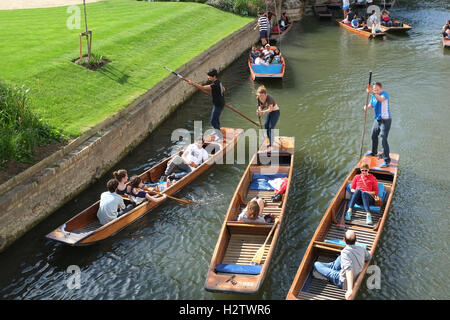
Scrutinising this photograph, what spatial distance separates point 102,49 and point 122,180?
8104 mm

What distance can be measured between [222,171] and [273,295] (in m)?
4.69

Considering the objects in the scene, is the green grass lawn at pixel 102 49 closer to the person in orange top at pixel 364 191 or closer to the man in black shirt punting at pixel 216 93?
the man in black shirt punting at pixel 216 93

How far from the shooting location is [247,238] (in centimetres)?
955

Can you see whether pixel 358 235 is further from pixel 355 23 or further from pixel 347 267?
pixel 355 23

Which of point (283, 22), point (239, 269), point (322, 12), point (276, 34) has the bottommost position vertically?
point (239, 269)

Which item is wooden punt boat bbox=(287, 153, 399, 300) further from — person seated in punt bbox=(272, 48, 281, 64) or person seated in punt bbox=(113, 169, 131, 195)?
person seated in punt bbox=(272, 48, 281, 64)

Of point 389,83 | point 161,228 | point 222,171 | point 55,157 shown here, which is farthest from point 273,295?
point 389,83

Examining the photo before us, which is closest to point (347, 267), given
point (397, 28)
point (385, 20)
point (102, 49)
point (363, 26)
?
point (102, 49)

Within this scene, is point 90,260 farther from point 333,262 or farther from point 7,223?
point 333,262

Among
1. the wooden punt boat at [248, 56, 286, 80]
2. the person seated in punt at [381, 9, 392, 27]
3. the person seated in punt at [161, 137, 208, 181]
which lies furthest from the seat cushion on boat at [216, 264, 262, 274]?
the person seated in punt at [381, 9, 392, 27]

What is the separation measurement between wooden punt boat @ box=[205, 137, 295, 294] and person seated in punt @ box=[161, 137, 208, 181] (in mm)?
1398

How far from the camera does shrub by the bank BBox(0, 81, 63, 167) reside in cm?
1051

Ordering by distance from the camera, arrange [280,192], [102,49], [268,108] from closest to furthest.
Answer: [280,192] < [268,108] < [102,49]

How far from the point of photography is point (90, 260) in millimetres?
9586
